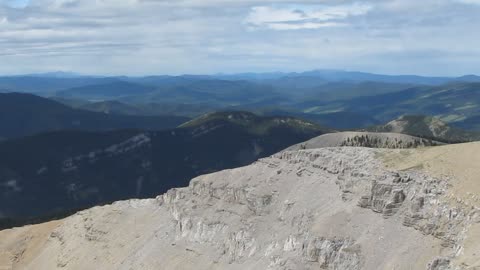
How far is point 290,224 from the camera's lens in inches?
4124

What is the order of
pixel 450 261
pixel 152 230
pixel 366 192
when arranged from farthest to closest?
pixel 152 230
pixel 366 192
pixel 450 261

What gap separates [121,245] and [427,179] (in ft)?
230

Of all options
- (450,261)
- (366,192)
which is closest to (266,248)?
(366,192)

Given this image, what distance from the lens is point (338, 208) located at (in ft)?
326

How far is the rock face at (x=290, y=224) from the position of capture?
83938 mm

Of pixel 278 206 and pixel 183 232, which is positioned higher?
pixel 278 206

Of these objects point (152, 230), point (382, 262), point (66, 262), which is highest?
point (382, 262)

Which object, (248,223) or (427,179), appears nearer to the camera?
(427,179)

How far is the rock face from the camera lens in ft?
A: 275

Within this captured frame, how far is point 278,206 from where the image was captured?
111m

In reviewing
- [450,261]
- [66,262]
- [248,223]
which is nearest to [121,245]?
[66,262]

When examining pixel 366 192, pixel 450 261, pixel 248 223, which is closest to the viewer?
pixel 450 261

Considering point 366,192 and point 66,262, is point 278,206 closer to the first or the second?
point 366,192

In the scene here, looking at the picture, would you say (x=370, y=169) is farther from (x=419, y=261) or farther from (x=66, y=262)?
(x=66, y=262)
